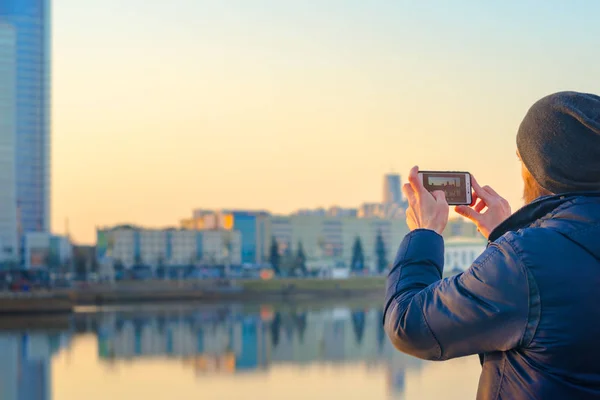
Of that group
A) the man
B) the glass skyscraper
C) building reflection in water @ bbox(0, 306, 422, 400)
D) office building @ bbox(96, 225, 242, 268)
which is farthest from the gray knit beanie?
the glass skyscraper

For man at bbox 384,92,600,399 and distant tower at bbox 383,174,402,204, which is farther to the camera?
distant tower at bbox 383,174,402,204

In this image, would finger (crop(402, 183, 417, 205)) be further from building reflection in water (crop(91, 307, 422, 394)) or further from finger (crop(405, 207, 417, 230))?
building reflection in water (crop(91, 307, 422, 394))

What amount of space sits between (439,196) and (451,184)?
66 mm

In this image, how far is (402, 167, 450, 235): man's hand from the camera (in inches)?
44.2

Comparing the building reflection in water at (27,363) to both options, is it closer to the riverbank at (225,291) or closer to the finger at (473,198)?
the finger at (473,198)

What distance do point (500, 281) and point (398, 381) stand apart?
564 inches

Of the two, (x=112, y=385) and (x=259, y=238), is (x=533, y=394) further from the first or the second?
(x=259, y=238)

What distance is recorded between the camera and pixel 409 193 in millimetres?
1182

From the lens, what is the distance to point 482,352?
100 cm

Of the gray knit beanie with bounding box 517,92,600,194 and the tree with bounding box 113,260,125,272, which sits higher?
the gray knit beanie with bounding box 517,92,600,194

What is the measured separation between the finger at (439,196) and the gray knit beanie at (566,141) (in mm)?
131

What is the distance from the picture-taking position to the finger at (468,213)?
125 centimetres

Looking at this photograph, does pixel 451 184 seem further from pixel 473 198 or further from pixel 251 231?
pixel 251 231

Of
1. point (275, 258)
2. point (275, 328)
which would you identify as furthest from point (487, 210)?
point (275, 258)
